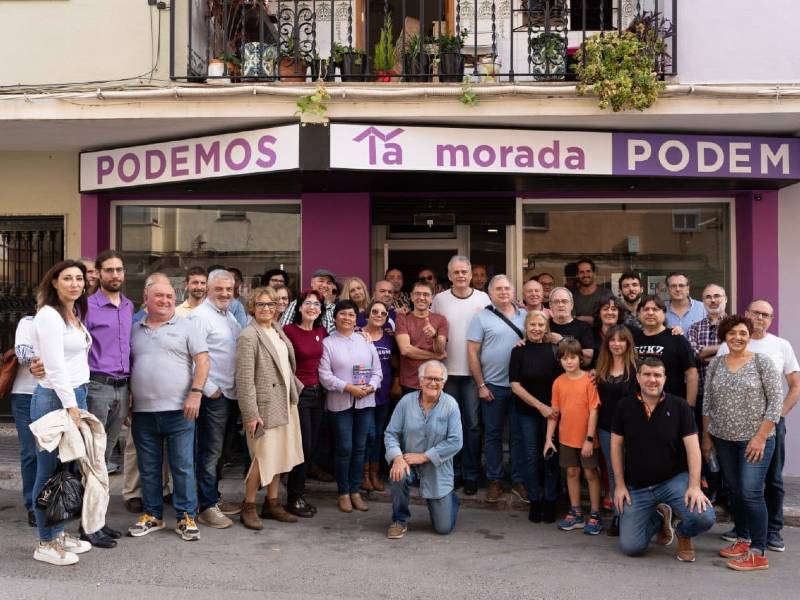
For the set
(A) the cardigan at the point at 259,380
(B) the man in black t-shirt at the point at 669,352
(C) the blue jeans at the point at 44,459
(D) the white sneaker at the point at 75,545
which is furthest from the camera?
(B) the man in black t-shirt at the point at 669,352

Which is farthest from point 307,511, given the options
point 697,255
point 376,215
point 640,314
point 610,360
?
point 697,255

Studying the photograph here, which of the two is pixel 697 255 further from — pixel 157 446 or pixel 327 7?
pixel 157 446

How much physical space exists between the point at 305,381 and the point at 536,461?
1.92 meters

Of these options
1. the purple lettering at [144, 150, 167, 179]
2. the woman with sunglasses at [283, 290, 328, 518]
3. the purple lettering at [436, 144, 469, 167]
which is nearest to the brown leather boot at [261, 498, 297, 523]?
the woman with sunglasses at [283, 290, 328, 518]

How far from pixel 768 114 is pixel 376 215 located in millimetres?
3962

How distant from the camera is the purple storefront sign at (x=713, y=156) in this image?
727 cm

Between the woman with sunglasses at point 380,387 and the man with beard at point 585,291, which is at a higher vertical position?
the man with beard at point 585,291

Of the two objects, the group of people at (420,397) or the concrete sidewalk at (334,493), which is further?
the concrete sidewalk at (334,493)

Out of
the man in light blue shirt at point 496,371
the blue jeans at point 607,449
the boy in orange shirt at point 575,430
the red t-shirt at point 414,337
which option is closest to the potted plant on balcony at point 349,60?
the red t-shirt at point 414,337

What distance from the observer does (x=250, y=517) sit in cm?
573

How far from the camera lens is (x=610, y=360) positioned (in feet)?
18.6

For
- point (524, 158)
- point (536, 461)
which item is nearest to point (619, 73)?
point (524, 158)

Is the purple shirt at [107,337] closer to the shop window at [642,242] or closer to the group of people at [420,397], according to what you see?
the group of people at [420,397]

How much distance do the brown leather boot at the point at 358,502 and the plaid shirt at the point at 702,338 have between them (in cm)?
286
